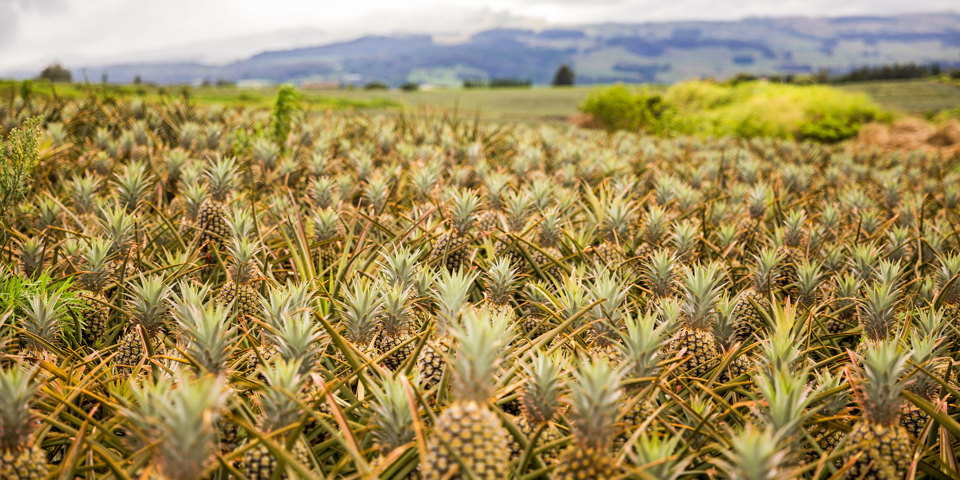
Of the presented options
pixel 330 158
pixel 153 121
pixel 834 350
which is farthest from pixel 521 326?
pixel 153 121

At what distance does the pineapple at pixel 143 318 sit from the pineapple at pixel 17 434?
0.40m

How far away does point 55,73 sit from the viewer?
10.1m

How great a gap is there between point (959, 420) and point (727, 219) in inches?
56.4

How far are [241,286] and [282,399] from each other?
741mm

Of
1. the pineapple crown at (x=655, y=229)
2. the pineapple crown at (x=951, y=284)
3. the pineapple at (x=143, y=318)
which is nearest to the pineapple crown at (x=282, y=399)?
the pineapple at (x=143, y=318)

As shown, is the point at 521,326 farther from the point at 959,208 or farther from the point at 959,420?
the point at 959,208

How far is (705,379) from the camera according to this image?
126 centimetres

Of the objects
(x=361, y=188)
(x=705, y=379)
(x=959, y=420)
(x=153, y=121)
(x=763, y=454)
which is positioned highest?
(x=153, y=121)

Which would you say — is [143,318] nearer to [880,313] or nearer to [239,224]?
[239,224]

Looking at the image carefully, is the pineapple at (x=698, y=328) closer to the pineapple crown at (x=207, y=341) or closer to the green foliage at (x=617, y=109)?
the pineapple crown at (x=207, y=341)

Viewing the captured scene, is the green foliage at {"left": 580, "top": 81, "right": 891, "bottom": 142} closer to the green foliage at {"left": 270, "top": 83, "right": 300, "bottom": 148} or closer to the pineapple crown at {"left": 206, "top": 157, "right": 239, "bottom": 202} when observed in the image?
the green foliage at {"left": 270, "top": 83, "right": 300, "bottom": 148}

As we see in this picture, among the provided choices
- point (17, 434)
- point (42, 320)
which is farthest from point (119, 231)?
point (17, 434)

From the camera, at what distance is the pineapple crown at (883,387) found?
974 millimetres

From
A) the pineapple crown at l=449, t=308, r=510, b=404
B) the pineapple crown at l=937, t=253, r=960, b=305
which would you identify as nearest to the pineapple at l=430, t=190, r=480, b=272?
the pineapple crown at l=449, t=308, r=510, b=404
